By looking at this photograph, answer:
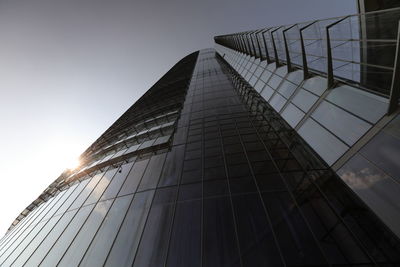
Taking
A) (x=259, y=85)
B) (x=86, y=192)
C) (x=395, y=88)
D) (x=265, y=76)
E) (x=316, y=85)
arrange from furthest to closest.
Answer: (x=259, y=85)
(x=265, y=76)
(x=86, y=192)
(x=316, y=85)
(x=395, y=88)

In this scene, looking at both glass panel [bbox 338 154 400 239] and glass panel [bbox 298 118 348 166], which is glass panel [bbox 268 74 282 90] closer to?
glass panel [bbox 298 118 348 166]

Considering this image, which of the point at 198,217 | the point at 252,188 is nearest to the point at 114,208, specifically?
the point at 198,217

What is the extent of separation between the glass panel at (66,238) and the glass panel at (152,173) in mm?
3276

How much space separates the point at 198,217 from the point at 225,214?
1114mm

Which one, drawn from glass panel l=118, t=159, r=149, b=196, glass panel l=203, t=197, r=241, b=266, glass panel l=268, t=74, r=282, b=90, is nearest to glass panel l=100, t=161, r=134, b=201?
glass panel l=118, t=159, r=149, b=196

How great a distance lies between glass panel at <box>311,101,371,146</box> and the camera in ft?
31.1

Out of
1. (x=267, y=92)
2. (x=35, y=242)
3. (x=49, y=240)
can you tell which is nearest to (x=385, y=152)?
(x=267, y=92)

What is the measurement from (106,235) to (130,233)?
4.22 ft

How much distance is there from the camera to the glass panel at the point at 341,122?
948 centimetres

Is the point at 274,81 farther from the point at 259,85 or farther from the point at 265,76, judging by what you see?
the point at 259,85

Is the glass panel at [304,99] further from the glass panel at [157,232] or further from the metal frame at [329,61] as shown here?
the glass panel at [157,232]

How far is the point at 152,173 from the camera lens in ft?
45.4

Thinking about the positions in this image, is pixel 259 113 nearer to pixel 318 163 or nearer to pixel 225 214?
pixel 318 163

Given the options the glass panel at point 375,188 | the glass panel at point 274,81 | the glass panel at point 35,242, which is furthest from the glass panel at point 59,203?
the glass panel at point 274,81
